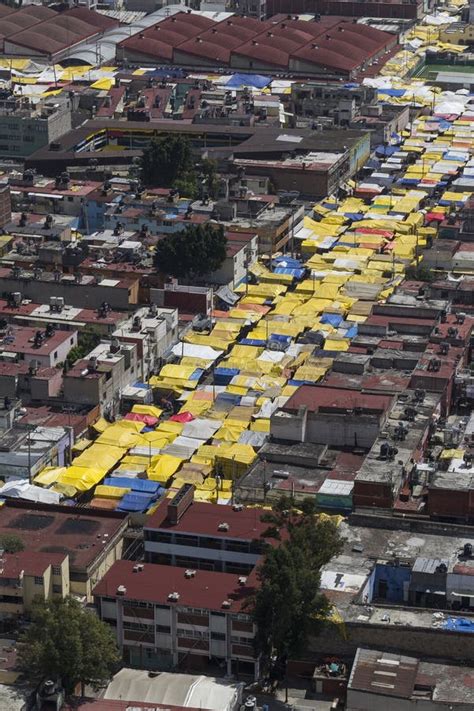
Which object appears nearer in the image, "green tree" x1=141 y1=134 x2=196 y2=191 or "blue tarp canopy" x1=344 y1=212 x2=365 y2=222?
"blue tarp canopy" x1=344 y1=212 x2=365 y2=222

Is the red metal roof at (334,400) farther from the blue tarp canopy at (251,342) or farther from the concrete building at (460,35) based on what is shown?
the concrete building at (460,35)

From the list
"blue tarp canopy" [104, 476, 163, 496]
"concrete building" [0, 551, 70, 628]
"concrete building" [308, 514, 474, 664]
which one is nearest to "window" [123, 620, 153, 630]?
"concrete building" [0, 551, 70, 628]

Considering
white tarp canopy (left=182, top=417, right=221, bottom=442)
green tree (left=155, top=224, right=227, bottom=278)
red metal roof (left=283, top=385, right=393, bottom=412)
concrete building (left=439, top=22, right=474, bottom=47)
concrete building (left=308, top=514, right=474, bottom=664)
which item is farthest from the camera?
concrete building (left=439, top=22, right=474, bottom=47)

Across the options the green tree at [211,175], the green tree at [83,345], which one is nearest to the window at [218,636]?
the green tree at [83,345]

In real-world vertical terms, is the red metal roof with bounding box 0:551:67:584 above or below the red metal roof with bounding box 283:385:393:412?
below

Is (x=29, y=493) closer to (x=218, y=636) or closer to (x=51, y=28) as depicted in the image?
(x=218, y=636)

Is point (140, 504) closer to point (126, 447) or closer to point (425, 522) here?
point (126, 447)

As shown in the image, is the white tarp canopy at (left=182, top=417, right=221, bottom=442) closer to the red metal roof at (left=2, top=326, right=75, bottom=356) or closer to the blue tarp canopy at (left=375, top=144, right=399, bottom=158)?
the red metal roof at (left=2, top=326, right=75, bottom=356)
